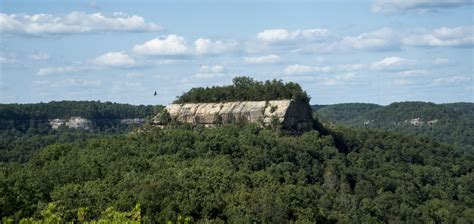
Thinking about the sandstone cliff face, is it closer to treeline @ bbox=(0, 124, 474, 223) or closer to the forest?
the forest

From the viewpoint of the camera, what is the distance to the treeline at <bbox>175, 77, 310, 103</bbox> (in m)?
136

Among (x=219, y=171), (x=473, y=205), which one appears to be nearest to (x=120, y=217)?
(x=219, y=171)

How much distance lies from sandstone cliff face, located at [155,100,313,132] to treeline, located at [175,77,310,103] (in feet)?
3.99

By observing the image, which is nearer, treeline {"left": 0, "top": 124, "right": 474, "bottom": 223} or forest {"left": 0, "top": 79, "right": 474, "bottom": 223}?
forest {"left": 0, "top": 79, "right": 474, "bottom": 223}

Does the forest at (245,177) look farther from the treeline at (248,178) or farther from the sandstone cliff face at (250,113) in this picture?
the sandstone cliff face at (250,113)

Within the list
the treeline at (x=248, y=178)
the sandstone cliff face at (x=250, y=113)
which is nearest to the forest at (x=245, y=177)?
the treeline at (x=248, y=178)

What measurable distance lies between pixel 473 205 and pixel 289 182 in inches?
1504

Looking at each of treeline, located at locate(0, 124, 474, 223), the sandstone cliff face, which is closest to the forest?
treeline, located at locate(0, 124, 474, 223)

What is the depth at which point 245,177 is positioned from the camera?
10369 cm

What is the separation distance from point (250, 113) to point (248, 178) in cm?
3599

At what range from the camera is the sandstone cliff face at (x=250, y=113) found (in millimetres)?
133500

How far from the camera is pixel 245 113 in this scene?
13925 cm

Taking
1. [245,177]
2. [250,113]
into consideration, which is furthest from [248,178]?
[250,113]

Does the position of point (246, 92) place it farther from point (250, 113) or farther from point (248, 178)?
point (248, 178)
